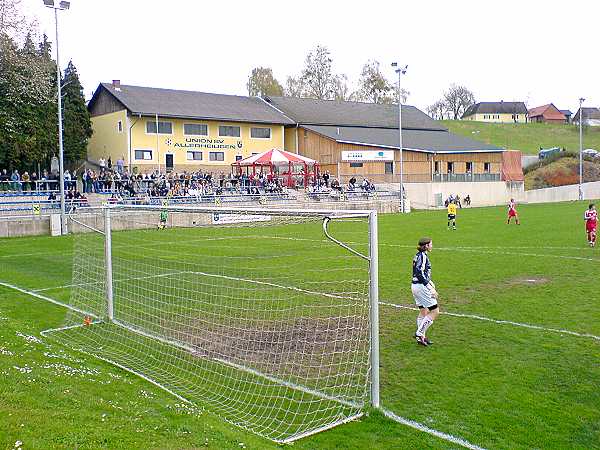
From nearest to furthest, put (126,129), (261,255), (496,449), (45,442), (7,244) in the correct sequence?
(45,442)
(496,449)
(261,255)
(7,244)
(126,129)

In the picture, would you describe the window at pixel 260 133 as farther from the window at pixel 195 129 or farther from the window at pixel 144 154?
the window at pixel 144 154

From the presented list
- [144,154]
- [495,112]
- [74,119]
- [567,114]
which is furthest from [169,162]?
[567,114]

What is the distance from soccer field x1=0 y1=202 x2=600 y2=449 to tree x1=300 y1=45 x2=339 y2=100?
7262 cm

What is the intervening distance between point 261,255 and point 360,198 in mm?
25735

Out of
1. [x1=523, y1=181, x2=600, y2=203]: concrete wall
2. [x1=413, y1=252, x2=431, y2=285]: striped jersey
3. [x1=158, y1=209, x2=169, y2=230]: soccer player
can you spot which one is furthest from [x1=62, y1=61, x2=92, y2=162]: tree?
[x1=413, y1=252, x2=431, y2=285]: striped jersey

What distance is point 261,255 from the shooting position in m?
Result: 21.1

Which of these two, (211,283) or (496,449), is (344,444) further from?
(211,283)

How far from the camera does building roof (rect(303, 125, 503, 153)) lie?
193ft

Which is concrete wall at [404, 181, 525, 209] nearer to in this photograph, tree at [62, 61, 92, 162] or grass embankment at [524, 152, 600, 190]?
grass embankment at [524, 152, 600, 190]

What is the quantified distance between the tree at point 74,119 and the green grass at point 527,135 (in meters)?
64.5

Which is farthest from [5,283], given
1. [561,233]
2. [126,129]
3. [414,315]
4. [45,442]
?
[126,129]

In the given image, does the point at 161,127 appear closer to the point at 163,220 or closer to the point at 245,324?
the point at 163,220

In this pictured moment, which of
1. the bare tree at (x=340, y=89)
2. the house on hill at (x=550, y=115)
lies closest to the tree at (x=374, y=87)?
the bare tree at (x=340, y=89)

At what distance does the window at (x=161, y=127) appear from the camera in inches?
2047
